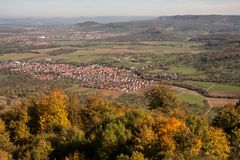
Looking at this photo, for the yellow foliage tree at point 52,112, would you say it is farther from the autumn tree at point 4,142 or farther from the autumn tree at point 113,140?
the autumn tree at point 113,140

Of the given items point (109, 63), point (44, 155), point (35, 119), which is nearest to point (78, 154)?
point (44, 155)

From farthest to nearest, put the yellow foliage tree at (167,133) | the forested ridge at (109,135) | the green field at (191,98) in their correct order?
the green field at (191,98), the forested ridge at (109,135), the yellow foliage tree at (167,133)

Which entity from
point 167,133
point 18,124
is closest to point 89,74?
point 18,124

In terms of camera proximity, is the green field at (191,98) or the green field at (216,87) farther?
the green field at (216,87)

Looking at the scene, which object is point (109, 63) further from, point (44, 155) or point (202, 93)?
point (44, 155)

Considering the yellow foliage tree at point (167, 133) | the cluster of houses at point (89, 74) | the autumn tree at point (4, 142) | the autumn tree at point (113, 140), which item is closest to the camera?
the yellow foliage tree at point (167, 133)

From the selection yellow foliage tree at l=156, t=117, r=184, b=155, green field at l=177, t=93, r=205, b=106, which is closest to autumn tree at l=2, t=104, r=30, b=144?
yellow foliage tree at l=156, t=117, r=184, b=155

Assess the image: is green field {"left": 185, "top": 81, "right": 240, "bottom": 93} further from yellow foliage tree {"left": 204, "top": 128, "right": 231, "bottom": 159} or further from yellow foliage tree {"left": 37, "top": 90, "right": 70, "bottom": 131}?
yellow foliage tree {"left": 204, "top": 128, "right": 231, "bottom": 159}

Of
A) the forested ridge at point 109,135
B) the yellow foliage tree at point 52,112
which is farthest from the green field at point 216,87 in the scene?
the yellow foliage tree at point 52,112
